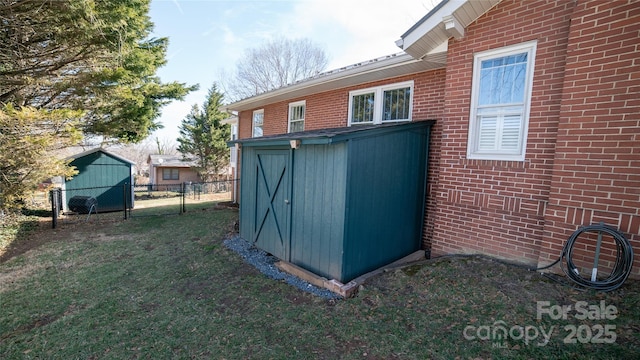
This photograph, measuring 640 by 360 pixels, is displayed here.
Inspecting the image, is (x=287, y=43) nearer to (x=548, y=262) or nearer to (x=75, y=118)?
(x=75, y=118)

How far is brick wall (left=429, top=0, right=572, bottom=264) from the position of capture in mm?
3543

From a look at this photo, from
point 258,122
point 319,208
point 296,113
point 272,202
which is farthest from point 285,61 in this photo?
point 319,208

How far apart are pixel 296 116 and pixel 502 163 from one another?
651 cm

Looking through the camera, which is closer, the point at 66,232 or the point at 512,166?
the point at 512,166

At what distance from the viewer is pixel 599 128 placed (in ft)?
10.2

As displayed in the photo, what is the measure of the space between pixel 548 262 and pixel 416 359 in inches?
90.8

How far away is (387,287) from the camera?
3.91 metres

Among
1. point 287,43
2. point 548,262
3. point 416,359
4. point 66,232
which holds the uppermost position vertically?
point 287,43

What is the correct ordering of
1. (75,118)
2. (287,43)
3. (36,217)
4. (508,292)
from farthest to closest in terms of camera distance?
(287,43)
(36,217)
(75,118)
(508,292)

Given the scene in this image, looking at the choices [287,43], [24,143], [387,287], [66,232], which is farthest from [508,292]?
[287,43]

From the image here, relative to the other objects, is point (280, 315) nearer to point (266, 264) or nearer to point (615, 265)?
point (266, 264)

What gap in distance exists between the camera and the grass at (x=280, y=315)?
8.94 feet

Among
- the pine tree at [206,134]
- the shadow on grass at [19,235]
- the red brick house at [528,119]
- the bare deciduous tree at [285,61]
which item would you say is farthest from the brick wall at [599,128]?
the bare deciduous tree at [285,61]

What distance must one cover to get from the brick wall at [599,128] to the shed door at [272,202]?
4.15m
